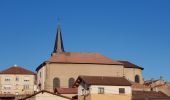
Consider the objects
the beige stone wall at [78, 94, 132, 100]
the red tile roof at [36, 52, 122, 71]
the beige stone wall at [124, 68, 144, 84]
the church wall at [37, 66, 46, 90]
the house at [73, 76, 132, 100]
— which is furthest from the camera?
the beige stone wall at [124, 68, 144, 84]

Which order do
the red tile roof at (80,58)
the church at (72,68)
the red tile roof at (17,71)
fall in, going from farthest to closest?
the red tile roof at (17,71)
the red tile roof at (80,58)
the church at (72,68)

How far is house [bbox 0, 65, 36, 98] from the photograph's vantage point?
93750 mm

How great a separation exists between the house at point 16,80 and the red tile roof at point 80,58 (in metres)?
6.75

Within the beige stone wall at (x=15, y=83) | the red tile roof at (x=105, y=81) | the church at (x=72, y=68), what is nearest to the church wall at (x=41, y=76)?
the church at (x=72, y=68)

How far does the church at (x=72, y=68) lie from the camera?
8656 cm

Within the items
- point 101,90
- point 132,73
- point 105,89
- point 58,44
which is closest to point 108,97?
point 105,89

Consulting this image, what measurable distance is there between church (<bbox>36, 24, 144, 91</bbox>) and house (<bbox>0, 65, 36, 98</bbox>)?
463 cm

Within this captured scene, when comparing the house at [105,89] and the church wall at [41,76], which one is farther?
the church wall at [41,76]

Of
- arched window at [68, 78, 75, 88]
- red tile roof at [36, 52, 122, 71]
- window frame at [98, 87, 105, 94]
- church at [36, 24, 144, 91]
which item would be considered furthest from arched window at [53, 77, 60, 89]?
window frame at [98, 87, 105, 94]

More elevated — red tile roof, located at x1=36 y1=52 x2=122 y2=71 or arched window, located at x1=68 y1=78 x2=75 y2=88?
red tile roof, located at x1=36 y1=52 x2=122 y2=71

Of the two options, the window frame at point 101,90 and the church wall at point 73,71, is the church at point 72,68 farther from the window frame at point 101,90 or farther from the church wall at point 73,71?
the window frame at point 101,90

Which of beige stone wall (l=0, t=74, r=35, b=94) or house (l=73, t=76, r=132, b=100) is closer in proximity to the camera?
house (l=73, t=76, r=132, b=100)

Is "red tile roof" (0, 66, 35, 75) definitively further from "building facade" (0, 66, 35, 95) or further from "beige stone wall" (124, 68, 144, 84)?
"beige stone wall" (124, 68, 144, 84)

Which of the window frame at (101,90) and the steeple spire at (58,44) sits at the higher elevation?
the steeple spire at (58,44)
